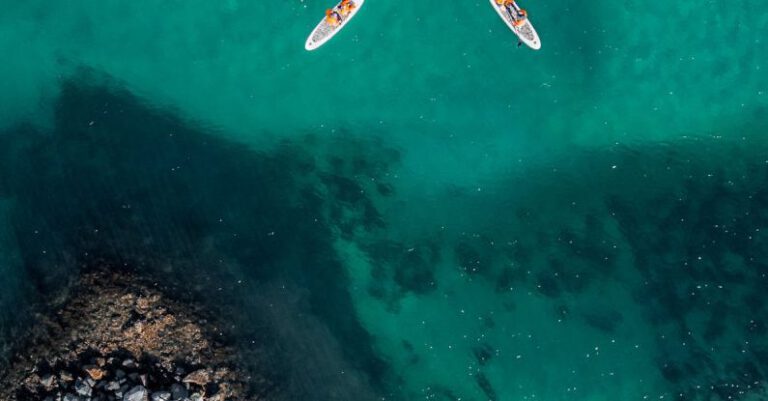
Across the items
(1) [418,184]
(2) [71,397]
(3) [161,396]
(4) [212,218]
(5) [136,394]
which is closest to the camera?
(2) [71,397]

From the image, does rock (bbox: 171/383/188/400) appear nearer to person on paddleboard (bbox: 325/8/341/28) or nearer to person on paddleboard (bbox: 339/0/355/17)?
person on paddleboard (bbox: 325/8/341/28)

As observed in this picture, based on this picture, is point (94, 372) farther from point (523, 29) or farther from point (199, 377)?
point (523, 29)

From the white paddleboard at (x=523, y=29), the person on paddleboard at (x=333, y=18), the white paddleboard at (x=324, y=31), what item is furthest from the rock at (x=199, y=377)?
the white paddleboard at (x=523, y=29)

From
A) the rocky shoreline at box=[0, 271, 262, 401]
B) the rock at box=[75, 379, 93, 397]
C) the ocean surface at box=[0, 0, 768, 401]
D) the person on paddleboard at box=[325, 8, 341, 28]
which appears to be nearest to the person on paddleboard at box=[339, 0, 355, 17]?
the person on paddleboard at box=[325, 8, 341, 28]

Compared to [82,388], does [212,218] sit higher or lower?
higher

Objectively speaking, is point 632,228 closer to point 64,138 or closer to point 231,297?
point 231,297

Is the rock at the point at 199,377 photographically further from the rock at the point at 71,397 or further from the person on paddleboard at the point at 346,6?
the person on paddleboard at the point at 346,6

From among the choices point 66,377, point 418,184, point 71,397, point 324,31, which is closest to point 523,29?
point 418,184
